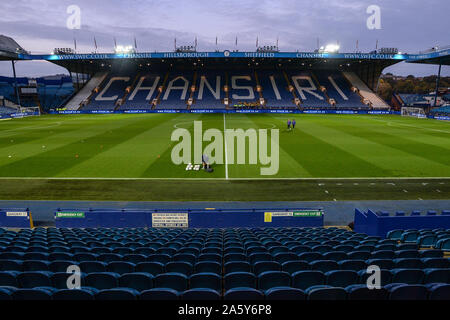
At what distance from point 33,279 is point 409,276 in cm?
706

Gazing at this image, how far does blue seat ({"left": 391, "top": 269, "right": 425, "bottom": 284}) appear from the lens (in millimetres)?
5407

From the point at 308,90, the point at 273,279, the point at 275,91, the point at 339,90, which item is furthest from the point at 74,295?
the point at 339,90

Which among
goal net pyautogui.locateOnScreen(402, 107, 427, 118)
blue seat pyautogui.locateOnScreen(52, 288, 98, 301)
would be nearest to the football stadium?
blue seat pyautogui.locateOnScreen(52, 288, 98, 301)

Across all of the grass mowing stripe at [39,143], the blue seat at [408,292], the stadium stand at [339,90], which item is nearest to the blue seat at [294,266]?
the blue seat at [408,292]

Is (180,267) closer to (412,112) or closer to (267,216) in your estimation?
(267,216)

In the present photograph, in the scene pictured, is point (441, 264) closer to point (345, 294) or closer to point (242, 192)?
point (345, 294)

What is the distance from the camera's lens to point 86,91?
7962cm

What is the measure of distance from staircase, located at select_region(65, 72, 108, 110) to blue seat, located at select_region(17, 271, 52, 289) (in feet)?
251

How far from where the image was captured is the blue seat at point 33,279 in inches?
208

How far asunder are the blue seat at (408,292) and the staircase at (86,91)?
8003 cm

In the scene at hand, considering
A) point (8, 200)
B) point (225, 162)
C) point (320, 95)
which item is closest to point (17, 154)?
point (8, 200)

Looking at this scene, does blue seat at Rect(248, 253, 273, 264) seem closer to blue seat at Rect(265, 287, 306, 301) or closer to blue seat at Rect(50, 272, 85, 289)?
blue seat at Rect(265, 287, 306, 301)

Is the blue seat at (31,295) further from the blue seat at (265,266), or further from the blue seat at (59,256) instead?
the blue seat at (265,266)
